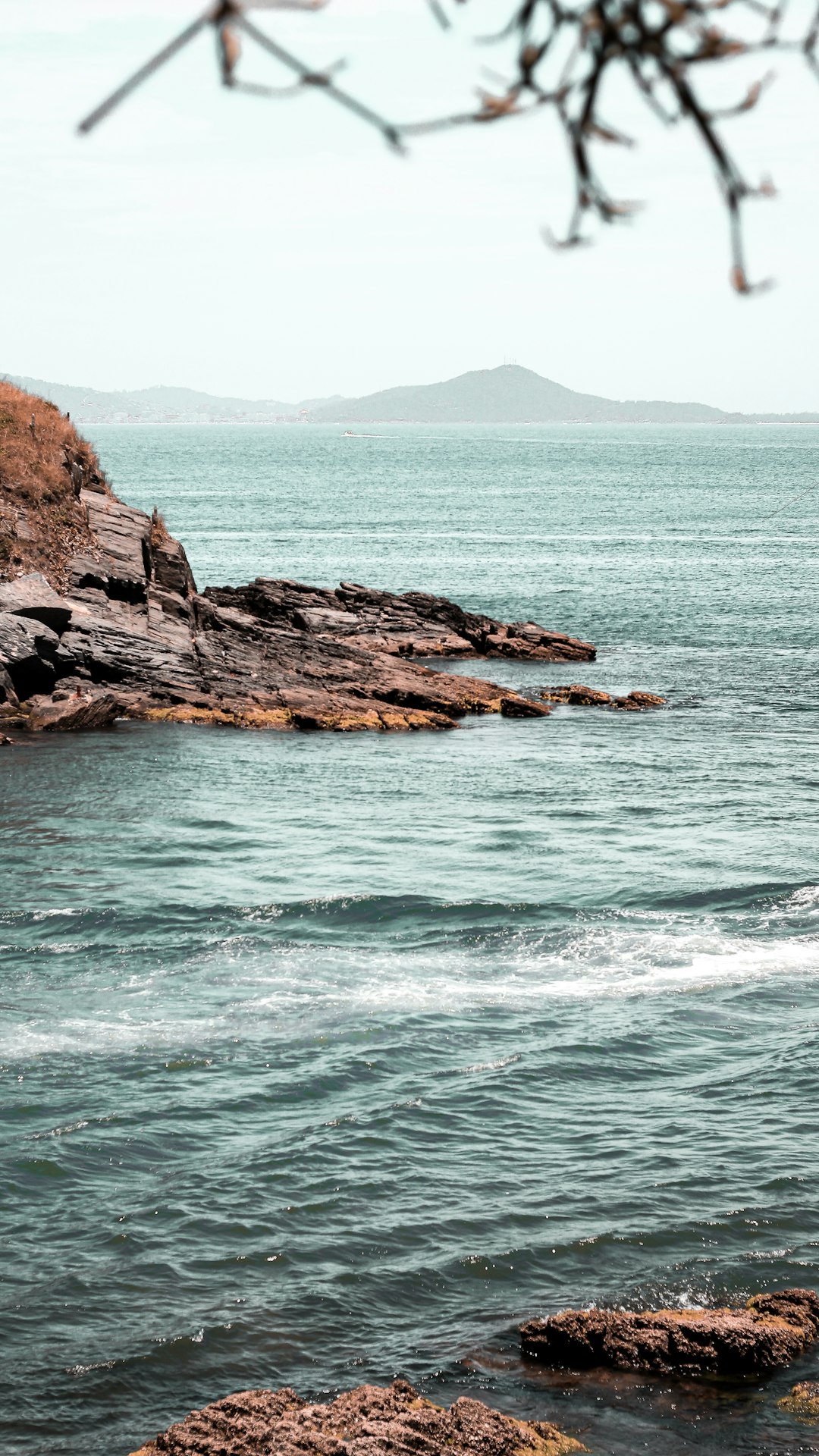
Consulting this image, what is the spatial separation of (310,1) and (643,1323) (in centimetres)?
1024

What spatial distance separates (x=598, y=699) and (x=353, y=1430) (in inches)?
1348

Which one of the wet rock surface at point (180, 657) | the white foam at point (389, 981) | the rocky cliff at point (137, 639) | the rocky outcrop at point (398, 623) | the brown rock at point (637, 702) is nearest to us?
the white foam at point (389, 981)

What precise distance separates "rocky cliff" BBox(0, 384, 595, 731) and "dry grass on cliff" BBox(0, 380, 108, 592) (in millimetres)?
48

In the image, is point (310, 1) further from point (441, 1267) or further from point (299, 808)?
point (299, 808)

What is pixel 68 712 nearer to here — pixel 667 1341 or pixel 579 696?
pixel 579 696

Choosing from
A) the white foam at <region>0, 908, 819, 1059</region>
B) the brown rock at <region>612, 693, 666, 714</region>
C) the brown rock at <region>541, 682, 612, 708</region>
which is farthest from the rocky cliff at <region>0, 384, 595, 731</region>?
the white foam at <region>0, 908, 819, 1059</region>

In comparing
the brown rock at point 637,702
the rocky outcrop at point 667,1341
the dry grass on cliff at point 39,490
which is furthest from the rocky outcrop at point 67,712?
the rocky outcrop at point 667,1341

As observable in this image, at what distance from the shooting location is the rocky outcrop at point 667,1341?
10.2m

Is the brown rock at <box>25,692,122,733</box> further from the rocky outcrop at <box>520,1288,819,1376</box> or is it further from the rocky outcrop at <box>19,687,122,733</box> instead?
the rocky outcrop at <box>520,1288,819,1376</box>

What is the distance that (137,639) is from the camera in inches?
1532

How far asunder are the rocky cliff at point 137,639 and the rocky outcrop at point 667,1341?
26.8 metres

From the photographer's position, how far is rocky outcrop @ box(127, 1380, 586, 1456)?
857 centimetres

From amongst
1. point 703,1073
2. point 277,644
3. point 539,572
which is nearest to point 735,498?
point 539,572

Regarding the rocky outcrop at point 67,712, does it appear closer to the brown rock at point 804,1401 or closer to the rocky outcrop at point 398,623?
the rocky outcrop at point 398,623
